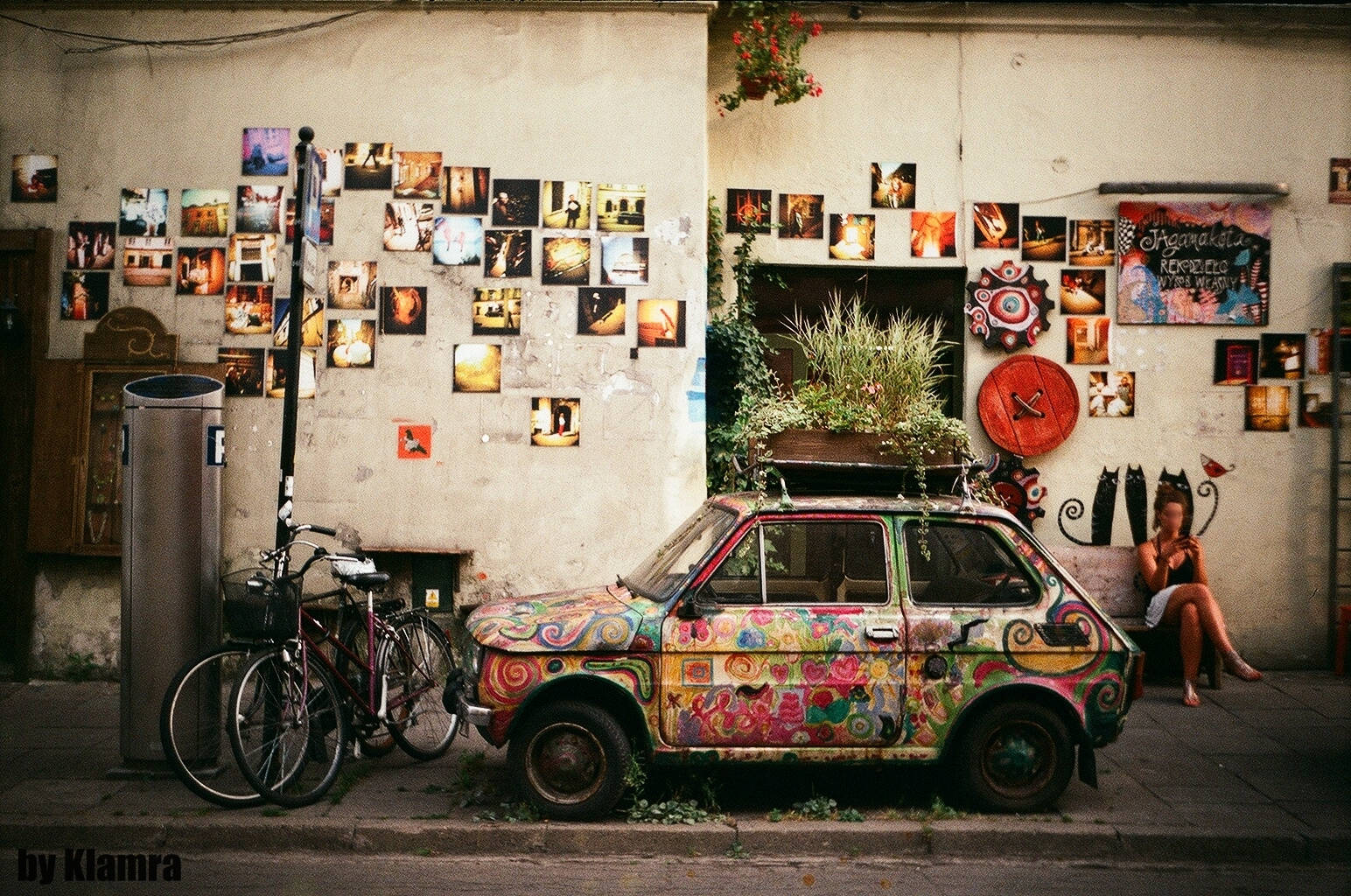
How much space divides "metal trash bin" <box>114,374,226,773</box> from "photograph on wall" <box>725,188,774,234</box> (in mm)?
4876

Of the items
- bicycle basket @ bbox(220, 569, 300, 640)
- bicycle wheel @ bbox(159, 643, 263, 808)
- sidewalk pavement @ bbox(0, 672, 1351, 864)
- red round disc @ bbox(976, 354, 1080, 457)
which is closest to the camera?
sidewalk pavement @ bbox(0, 672, 1351, 864)

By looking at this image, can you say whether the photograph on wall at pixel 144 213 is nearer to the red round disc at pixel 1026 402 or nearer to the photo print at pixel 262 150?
the photo print at pixel 262 150

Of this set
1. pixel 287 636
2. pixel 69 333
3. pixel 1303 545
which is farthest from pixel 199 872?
pixel 1303 545

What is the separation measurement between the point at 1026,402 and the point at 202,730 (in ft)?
22.6

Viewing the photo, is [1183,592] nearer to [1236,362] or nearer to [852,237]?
[1236,362]

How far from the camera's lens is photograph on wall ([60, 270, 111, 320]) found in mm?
8828

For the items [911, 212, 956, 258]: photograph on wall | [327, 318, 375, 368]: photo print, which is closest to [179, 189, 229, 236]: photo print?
[327, 318, 375, 368]: photo print

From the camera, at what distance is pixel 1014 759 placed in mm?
5719

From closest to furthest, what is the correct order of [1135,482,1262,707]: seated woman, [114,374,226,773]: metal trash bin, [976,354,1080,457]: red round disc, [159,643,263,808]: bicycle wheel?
[159,643,263,808]: bicycle wheel
[114,374,226,773]: metal trash bin
[1135,482,1262,707]: seated woman
[976,354,1080,457]: red round disc

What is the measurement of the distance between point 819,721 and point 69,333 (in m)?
6.86

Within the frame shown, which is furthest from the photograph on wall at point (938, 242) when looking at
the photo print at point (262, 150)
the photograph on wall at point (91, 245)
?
the photograph on wall at point (91, 245)

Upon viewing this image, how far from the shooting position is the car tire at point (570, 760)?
5.52 metres

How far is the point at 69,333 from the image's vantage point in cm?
884

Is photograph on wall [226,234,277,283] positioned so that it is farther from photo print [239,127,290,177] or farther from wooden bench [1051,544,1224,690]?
wooden bench [1051,544,1224,690]
